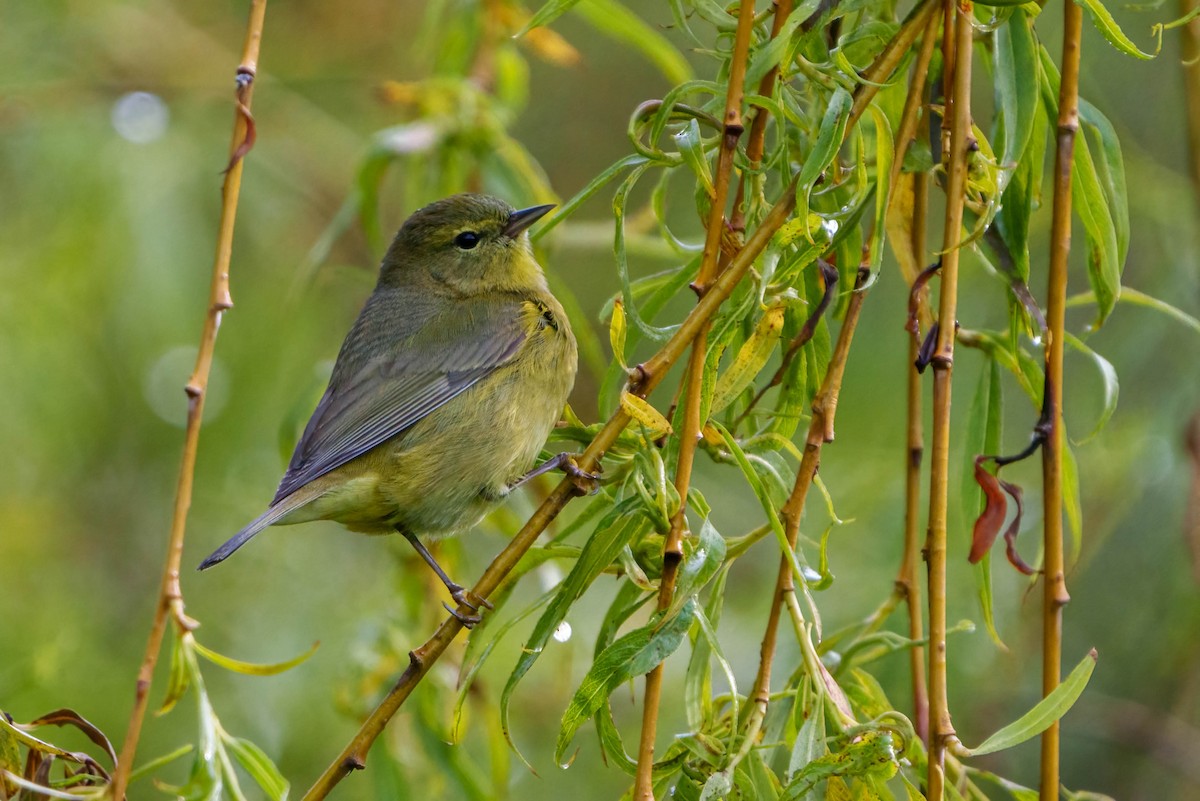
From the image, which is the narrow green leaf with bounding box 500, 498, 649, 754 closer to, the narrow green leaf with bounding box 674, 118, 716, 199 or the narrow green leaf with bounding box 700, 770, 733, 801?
the narrow green leaf with bounding box 700, 770, 733, 801

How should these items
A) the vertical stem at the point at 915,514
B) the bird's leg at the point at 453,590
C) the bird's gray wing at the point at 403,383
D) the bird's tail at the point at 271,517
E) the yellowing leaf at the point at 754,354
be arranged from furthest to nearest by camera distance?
the bird's gray wing at the point at 403,383 < the bird's tail at the point at 271,517 < the bird's leg at the point at 453,590 < the vertical stem at the point at 915,514 < the yellowing leaf at the point at 754,354

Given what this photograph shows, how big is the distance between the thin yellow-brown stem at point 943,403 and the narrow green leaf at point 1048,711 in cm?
8

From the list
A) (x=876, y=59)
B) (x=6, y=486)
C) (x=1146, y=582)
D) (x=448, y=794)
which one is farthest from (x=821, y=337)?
(x=6, y=486)

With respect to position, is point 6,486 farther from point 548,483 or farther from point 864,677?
point 864,677

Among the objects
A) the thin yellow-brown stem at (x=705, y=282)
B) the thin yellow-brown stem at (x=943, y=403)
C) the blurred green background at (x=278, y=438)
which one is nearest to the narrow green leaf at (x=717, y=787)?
the thin yellow-brown stem at (x=705, y=282)

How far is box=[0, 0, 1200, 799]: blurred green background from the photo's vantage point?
13.8ft

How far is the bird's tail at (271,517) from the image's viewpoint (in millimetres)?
2926

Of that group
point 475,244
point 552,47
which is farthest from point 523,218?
point 552,47

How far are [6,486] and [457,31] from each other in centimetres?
322

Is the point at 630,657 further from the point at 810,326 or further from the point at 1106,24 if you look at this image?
the point at 1106,24

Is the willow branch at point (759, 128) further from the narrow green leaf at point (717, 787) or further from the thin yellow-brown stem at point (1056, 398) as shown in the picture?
the narrow green leaf at point (717, 787)

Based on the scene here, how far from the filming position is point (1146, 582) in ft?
14.8

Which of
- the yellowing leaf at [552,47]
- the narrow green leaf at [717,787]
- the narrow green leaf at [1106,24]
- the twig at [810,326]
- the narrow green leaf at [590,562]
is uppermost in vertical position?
the yellowing leaf at [552,47]

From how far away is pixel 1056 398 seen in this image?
214 cm
